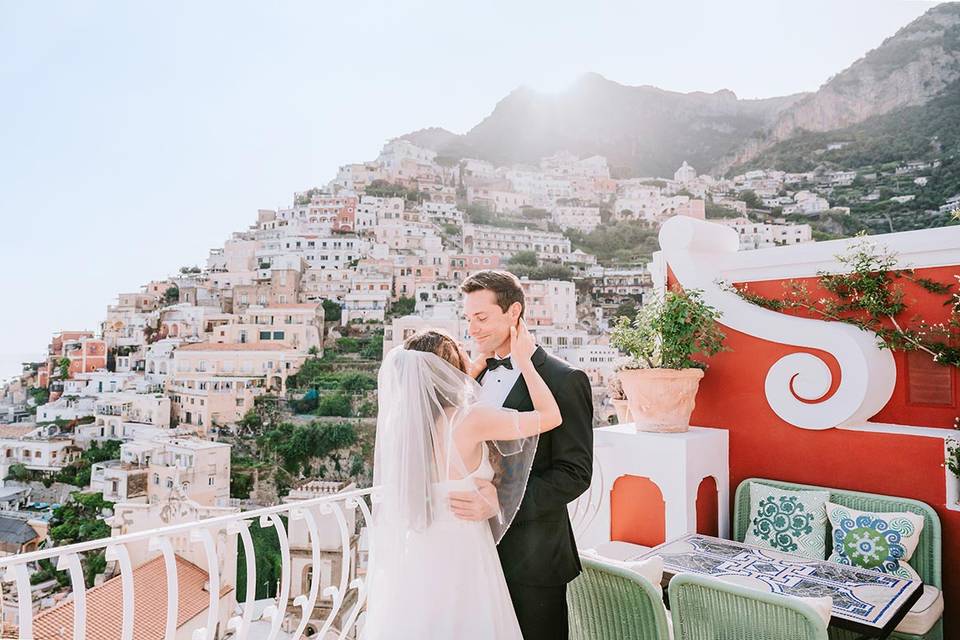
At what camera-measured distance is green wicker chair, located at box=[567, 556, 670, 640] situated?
5.12 ft

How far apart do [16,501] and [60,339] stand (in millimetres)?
18148

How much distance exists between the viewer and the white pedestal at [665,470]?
279 cm

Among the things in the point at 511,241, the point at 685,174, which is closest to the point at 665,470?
the point at 511,241

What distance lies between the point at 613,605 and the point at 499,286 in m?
0.90

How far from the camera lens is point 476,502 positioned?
1.49 metres

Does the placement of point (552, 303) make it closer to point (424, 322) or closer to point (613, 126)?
point (424, 322)

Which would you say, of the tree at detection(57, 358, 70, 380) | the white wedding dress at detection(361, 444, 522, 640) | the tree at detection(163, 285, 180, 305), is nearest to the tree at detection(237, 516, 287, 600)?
the tree at detection(57, 358, 70, 380)

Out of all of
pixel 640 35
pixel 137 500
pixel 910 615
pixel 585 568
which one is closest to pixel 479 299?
pixel 585 568

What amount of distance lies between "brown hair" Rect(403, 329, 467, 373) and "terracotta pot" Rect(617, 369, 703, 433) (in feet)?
5.03

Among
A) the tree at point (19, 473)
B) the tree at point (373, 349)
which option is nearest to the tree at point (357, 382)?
the tree at point (373, 349)

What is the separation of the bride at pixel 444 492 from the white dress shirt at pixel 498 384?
0.16 m

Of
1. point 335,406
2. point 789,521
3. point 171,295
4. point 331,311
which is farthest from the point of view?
point 171,295

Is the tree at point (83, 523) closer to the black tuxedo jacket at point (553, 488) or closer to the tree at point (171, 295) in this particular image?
the tree at point (171, 295)

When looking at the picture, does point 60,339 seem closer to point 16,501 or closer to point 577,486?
point 16,501
